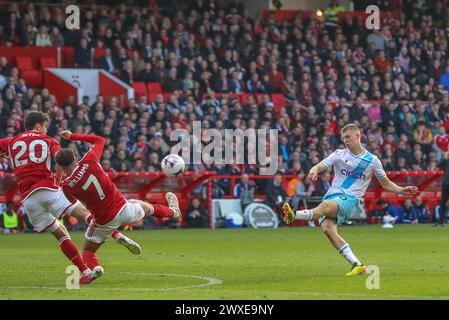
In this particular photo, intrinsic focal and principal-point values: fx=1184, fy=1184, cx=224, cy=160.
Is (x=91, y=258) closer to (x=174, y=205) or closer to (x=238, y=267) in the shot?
(x=174, y=205)

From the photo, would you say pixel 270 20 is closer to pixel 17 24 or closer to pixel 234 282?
pixel 17 24

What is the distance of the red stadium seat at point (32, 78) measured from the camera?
108 ft

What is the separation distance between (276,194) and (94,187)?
1703 cm

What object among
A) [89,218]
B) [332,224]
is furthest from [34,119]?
[332,224]

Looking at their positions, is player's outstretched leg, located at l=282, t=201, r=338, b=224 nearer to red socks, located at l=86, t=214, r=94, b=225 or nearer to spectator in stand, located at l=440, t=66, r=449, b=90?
red socks, located at l=86, t=214, r=94, b=225

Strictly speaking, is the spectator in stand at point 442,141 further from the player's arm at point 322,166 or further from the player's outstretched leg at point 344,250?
the player's outstretched leg at point 344,250

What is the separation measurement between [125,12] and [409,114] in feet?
30.1

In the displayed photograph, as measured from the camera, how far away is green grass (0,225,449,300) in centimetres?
1259

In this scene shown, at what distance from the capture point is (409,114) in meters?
35.3

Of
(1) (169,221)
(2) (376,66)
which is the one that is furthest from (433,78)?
(1) (169,221)

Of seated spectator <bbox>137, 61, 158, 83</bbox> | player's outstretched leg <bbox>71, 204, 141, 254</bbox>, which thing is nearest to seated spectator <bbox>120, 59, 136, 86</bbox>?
seated spectator <bbox>137, 61, 158, 83</bbox>

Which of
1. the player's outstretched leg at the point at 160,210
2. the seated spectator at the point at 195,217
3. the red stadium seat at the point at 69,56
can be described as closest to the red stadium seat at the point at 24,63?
the red stadium seat at the point at 69,56

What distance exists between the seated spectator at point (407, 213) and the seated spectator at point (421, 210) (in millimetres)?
90

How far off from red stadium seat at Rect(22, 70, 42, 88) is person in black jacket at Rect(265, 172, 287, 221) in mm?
7452
